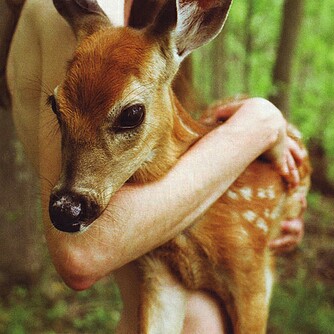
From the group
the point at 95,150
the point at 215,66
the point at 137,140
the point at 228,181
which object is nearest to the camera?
the point at 95,150

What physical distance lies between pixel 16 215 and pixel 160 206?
8.96 feet

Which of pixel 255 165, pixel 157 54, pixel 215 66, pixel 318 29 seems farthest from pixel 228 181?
pixel 318 29

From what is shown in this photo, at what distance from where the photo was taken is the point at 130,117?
152 cm

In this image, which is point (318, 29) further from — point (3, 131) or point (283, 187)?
point (283, 187)

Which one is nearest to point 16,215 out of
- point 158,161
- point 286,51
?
point 286,51

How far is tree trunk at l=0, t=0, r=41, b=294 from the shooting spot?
13.1ft

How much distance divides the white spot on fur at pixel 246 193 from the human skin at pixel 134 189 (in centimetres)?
12

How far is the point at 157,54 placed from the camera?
1.64m

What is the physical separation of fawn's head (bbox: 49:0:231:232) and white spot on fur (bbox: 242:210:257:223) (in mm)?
364

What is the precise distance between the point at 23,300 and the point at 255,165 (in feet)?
8.67

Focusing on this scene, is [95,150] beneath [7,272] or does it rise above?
above

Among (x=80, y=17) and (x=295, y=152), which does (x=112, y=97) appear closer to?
(x=80, y=17)

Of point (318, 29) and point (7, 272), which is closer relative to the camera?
point (7, 272)

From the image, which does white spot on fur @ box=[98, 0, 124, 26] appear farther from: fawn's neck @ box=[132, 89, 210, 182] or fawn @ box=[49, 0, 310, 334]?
fawn's neck @ box=[132, 89, 210, 182]
